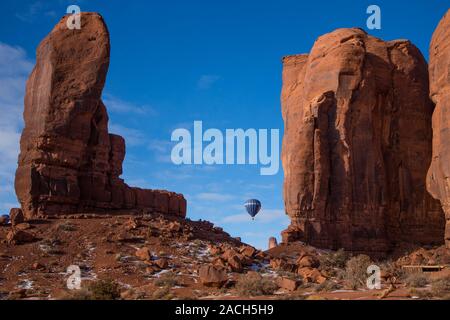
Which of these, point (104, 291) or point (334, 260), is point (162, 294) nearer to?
point (104, 291)

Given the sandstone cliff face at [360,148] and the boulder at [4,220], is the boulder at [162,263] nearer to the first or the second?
the boulder at [4,220]

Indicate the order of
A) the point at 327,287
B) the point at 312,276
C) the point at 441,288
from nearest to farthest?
the point at 441,288
the point at 327,287
the point at 312,276

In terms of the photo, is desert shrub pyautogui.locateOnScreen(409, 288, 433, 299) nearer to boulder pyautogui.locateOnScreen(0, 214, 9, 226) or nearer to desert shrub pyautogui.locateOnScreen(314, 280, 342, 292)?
desert shrub pyautogui.locateOnScreen(314, 280, 342, 292)

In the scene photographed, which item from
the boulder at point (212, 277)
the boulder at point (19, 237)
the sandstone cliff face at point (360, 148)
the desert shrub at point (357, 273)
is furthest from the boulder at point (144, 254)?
the sandstone cliff face at point (360, 148)

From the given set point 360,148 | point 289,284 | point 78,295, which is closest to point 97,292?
point 78,295

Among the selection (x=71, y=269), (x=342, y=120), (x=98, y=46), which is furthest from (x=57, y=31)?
(x=342, y=120)

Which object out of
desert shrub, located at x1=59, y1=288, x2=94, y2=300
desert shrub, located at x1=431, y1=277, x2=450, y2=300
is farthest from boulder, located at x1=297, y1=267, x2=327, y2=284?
desert shrub, located at x1=59, y1=288, x2=94, y2=300

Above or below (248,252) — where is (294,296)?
below

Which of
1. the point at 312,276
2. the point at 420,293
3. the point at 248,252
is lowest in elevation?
the point at 420,293
